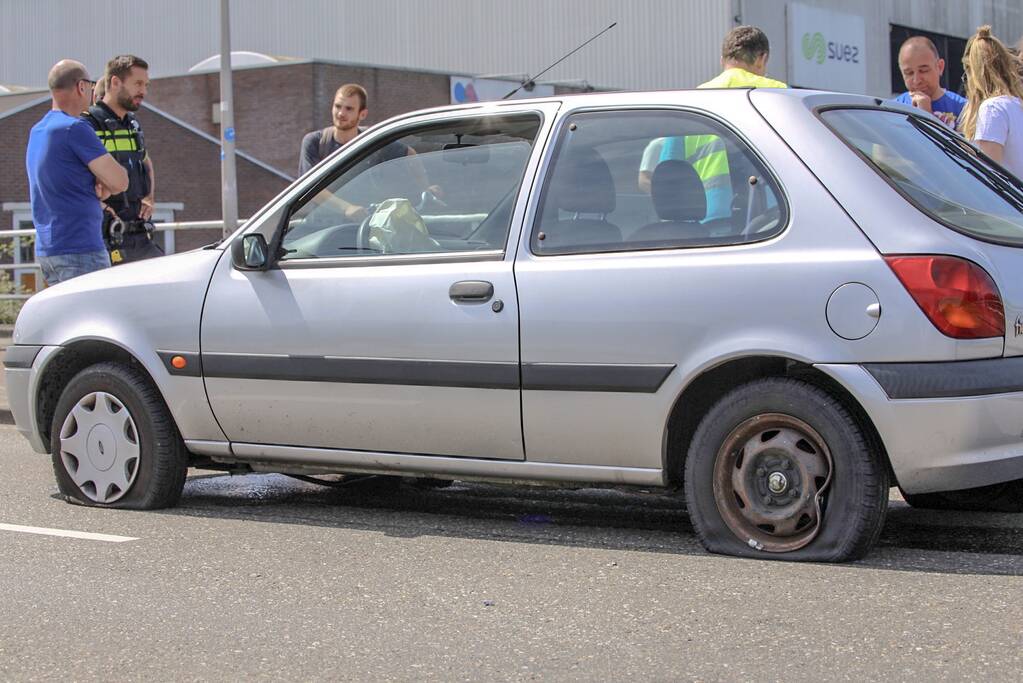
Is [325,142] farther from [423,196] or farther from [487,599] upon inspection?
[487,599]

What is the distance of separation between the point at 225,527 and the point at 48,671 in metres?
1.98

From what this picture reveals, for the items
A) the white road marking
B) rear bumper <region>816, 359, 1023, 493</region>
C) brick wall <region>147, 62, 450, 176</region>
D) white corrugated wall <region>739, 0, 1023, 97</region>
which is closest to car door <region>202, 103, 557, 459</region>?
the white road marking

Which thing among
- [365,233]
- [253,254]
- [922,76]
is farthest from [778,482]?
[922,76]

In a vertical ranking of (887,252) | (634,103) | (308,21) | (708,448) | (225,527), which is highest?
(308,21)

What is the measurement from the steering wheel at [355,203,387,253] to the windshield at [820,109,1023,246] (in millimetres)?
1749

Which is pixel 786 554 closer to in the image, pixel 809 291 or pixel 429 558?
pixel 809 291

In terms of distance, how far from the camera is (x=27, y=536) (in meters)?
5.64

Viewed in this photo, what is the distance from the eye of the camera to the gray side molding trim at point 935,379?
14.8 ft

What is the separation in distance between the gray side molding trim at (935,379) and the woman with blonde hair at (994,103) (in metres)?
2.80

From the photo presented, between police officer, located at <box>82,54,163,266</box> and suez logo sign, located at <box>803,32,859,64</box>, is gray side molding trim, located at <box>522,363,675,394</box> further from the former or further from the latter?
suez logo sign, located at <box>803,32,859,64</box>

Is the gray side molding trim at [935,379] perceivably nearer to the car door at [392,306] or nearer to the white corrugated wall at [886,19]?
the car door at [392,306]

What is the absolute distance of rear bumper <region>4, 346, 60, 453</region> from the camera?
630 centimetres

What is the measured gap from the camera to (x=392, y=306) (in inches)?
212

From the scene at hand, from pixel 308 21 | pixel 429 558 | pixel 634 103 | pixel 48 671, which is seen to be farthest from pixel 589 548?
pixel 308 21
